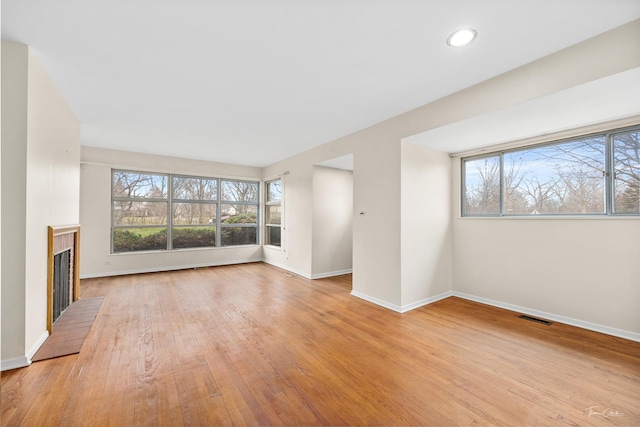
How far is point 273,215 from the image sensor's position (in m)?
6.73

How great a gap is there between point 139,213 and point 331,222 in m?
4.11

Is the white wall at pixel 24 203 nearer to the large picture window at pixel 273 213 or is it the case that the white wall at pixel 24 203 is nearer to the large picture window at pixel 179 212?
the large picture window at pixel 179 212

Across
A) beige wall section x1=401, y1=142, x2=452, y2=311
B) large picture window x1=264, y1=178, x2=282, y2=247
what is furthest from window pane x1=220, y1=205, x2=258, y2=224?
beige wall section x1=401, y1=142, x2=452, y2=311

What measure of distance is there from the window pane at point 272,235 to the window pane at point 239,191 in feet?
2.95

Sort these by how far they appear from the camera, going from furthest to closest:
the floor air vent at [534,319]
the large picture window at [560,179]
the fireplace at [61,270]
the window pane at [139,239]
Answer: the window pane at [139,239], the floor air vent at [534,319], the large picture window at [560,179], the fireplace at [61,270]

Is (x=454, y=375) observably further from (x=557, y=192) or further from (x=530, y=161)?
(x=530, y=161)

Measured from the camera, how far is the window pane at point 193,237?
19.5 ft

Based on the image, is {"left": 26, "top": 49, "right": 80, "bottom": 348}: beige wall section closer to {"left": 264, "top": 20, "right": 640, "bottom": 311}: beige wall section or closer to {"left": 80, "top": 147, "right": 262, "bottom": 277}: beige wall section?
{"left": 80, "top": 147, "right": 262, "bottom": 277}: beige wall section

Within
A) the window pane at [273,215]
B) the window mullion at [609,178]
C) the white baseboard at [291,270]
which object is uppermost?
the window mullion at [609,178]

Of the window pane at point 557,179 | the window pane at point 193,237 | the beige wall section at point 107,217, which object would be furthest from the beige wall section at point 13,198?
the window pane at point 557,179

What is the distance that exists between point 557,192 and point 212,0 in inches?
157

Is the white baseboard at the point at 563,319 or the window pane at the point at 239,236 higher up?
the window pane at the point at 239,236

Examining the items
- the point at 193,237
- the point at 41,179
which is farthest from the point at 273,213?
the point at 41,179

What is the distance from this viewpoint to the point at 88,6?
1682 millimetres
